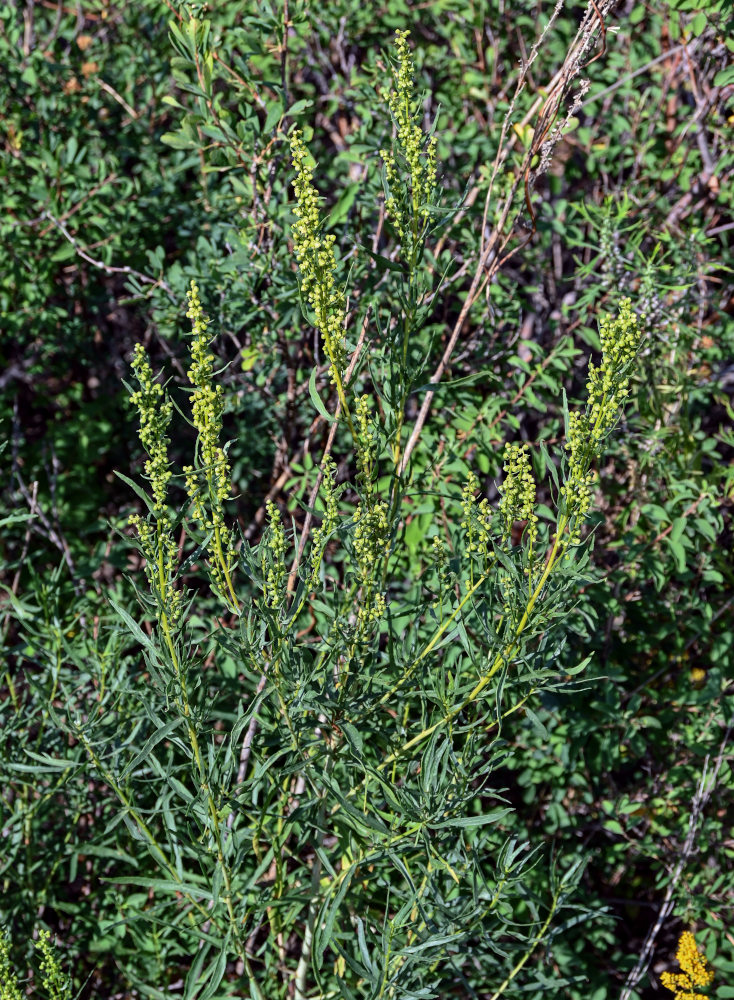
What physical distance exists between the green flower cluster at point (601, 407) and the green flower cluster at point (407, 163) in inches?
16.4

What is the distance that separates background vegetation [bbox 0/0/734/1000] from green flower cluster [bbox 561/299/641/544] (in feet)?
1.54

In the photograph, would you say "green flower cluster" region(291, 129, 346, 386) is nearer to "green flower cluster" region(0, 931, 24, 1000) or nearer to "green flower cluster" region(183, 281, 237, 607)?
"green flower cluster" region(183, 281, 237, 607)

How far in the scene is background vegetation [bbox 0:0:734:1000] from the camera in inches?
95.3

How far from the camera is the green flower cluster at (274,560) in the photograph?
169 cm

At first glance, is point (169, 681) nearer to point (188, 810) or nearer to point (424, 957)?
point (188, 810)

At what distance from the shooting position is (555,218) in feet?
9.35

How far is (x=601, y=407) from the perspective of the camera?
1.56 meters

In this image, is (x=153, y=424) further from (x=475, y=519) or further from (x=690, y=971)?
(x=690, y=971)

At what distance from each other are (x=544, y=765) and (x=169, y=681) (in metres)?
1.54

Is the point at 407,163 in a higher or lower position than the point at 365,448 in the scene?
higher

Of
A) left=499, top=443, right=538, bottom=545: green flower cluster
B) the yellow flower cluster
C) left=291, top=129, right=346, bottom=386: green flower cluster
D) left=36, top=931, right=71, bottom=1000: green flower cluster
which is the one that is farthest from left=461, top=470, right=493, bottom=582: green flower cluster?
the yellow flower cluster

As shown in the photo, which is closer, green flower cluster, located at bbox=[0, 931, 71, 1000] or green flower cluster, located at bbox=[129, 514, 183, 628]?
green flower cluster, located at bbox=[129, 514, 183, 628]

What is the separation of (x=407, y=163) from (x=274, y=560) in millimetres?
767

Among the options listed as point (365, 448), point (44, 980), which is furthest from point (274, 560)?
point (44, 980)
